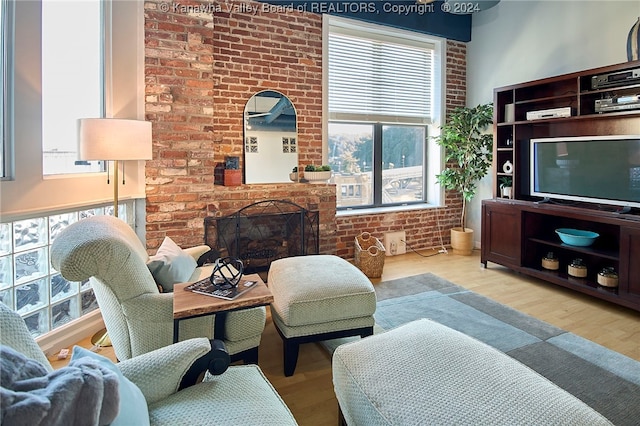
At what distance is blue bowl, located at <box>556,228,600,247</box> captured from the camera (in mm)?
3393

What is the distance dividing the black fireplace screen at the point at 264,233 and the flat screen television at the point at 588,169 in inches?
90.2

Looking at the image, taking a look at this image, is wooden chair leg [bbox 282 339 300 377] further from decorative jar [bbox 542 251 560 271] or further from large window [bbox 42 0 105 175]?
decorative jar [bbox 542 251 560 271]

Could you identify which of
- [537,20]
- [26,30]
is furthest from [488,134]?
[26,30]

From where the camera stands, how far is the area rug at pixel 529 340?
1947mm

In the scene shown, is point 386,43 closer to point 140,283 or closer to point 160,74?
point 160,74

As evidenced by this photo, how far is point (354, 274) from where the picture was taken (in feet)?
8.02

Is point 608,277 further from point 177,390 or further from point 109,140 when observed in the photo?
point 109,140

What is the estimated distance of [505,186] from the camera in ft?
13.8

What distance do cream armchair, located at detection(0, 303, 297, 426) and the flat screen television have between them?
3278 millimetres

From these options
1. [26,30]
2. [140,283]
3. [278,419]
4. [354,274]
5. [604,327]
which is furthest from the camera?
[604,327]

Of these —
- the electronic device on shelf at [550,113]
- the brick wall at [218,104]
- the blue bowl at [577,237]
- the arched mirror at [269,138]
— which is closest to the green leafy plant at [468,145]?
the brick wall at [218,104]

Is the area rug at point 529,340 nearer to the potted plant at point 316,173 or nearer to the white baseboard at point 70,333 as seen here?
the potted plant at point 316,173

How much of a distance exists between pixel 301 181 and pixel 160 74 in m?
1.69

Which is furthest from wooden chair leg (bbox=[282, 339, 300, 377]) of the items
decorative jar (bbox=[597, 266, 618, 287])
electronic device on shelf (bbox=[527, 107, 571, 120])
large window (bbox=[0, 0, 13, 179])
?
electronic device on shelf (bbox=[527, 107, 571, 120])
